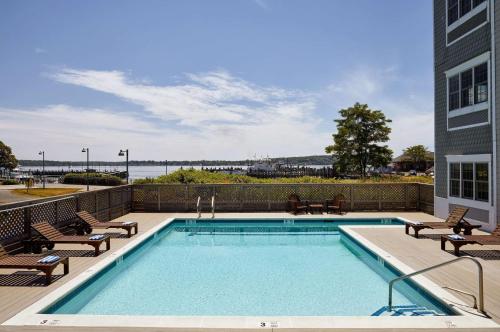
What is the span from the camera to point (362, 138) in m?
34.2

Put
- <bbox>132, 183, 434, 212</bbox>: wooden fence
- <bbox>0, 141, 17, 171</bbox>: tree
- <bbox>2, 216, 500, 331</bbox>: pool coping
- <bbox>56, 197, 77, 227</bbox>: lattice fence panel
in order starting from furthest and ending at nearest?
<bbox>0, 141, 17, 171</bbox>: tree < <bbox>132, 183, 434, 212</bbox>: wooden fence < <bbox>56, 197, 77, 227</bbox>: lattice fence panel < <bbox>2, 216, 500, 331</bbox>: pool coping

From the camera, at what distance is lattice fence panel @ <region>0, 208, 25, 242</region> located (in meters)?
7.80

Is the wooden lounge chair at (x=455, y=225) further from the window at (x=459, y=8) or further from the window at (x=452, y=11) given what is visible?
the window at (x=452, y=11)

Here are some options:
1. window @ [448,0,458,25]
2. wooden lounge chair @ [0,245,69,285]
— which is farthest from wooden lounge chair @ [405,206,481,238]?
wooden lounge chair @ [0,245,69,285]

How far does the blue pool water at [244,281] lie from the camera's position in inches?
232

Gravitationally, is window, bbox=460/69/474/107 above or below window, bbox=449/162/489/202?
above

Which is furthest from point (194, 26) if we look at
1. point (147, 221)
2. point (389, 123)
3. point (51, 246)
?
point (389, 123)

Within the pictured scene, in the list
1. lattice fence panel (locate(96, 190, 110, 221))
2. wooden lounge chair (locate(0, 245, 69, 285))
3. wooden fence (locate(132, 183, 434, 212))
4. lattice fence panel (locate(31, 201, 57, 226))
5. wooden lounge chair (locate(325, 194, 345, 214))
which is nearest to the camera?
wooden lounge chair (locate(0, 245, 69, 285))

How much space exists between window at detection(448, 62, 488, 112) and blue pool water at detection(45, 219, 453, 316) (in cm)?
605

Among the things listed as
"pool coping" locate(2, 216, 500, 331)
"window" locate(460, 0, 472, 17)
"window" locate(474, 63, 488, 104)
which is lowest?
"pool coping" locate(2, 216, 500, 331)

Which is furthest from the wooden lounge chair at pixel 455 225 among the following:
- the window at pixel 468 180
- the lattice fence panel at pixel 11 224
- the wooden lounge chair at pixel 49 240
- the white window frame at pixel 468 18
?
the lattice fence panel at pixel 11 224

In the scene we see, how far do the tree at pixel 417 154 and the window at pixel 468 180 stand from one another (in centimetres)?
7532

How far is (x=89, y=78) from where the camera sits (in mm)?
20578

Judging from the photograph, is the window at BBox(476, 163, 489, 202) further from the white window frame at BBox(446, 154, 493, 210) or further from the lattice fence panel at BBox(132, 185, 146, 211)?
the lattice fence panel at BBox(132, 185, 146, 211)
